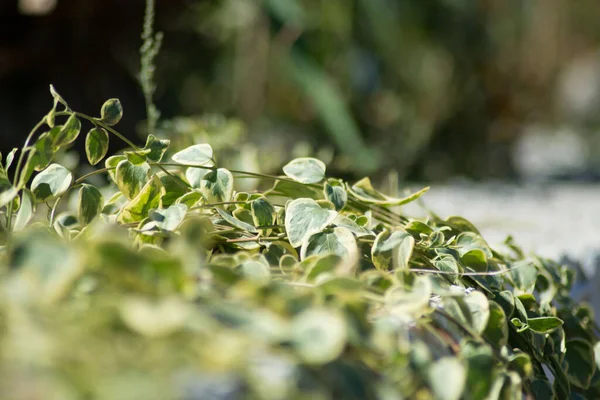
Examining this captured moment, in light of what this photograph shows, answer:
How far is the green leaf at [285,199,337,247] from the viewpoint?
50 cm

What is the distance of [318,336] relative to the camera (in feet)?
0.99

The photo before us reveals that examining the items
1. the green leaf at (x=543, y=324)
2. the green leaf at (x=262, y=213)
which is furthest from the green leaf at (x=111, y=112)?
the green leaf at (x=543, y=324)

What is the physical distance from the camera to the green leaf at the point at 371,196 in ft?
1.86

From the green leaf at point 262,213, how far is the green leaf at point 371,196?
9 cm

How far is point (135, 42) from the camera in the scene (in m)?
1.99

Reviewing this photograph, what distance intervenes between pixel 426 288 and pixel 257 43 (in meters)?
2.57

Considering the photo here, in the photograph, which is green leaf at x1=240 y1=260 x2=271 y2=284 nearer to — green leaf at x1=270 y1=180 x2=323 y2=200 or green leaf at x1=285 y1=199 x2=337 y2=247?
green leaf at x1=285 y1=199 x2=337 y2=247

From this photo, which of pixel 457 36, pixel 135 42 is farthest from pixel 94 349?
pixel 457 36

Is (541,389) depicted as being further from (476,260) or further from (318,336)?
(318,336)

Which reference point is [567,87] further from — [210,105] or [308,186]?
[308,186]

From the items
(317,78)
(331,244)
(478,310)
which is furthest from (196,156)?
(317,78)

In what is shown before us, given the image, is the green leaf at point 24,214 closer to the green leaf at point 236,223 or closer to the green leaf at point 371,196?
the green leaf at point 236,223

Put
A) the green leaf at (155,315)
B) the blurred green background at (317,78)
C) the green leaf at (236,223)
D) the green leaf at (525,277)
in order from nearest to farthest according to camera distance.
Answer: the green leaf at (155,315) → the green leaf at (236,223) → the green leaf at (525,277) → the blurred green background at (317,78)

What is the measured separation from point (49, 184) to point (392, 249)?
0.26 metres
